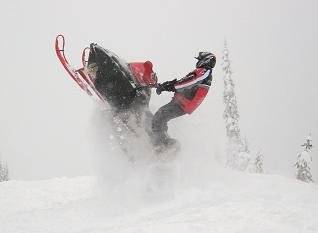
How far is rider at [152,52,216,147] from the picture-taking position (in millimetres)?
10934

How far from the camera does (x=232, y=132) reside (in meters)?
28.4

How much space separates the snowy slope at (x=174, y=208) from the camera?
8102mm

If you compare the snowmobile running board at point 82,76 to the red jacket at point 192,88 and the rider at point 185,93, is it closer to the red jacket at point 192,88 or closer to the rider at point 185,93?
the rider at point 185,93

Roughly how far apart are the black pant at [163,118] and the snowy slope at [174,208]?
4.30 feet

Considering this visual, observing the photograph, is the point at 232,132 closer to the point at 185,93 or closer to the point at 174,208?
the point at 185,93

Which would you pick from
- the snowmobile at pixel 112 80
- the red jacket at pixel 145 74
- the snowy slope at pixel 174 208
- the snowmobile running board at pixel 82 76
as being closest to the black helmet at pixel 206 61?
the snowmobile at pixel 112 80

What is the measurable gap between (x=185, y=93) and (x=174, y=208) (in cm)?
273

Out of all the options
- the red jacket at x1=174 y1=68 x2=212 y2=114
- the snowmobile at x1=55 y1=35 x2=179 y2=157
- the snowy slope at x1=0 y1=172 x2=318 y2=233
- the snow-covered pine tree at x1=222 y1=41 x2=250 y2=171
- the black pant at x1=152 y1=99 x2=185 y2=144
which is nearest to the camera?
the snowy slope at x1=0 y1=172 x2=318 y2=233

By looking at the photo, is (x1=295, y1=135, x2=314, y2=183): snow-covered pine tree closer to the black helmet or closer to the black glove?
the black helmet

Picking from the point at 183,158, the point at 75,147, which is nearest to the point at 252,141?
the point at 75,147

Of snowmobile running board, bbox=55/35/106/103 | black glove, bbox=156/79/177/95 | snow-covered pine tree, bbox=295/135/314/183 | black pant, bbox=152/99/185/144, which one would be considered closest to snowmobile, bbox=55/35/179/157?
snowmobile running board, bbox=55/35/106/103

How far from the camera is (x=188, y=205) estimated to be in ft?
31.7

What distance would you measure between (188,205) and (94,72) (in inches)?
161

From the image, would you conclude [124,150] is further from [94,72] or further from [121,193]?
[94,72]
